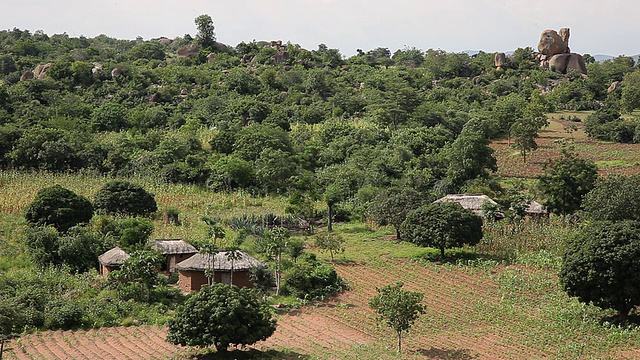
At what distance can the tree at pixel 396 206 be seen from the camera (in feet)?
122

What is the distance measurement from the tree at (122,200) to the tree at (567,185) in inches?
850

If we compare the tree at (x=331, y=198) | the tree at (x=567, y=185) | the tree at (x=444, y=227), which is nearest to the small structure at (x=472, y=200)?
the tree at (x=567, y=185)

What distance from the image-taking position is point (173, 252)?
3183 centimetres

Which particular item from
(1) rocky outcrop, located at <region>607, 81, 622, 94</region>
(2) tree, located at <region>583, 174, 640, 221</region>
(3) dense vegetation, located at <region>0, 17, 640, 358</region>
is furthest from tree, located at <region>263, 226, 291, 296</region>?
(1) rocky outcrop, located at <region>607, 81, 622, 94</region>

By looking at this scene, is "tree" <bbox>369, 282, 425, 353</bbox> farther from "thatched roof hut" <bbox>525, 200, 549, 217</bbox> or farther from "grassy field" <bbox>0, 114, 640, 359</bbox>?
"thatched roof hut" <bbox>525, 200, 549, 217</bbox>

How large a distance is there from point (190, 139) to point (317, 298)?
85.8ft

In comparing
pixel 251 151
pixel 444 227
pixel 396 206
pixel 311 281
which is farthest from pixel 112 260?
pixel 251 151

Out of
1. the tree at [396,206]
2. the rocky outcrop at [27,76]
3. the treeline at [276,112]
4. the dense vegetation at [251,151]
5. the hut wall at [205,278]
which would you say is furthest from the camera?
the rocky outcrop at [27,76]

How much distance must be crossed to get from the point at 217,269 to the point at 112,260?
14.8ft

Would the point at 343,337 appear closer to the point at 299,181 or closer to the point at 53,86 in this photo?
the point at 299,181

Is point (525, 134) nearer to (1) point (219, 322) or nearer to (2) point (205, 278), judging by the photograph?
(2) point (205, 278)

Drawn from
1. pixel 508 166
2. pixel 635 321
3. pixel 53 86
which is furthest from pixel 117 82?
pixel 635 321

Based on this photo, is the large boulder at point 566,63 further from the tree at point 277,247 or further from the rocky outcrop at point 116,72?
the tree at point 277,247

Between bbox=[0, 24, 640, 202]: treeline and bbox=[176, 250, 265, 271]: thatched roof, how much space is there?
14.4 meters
